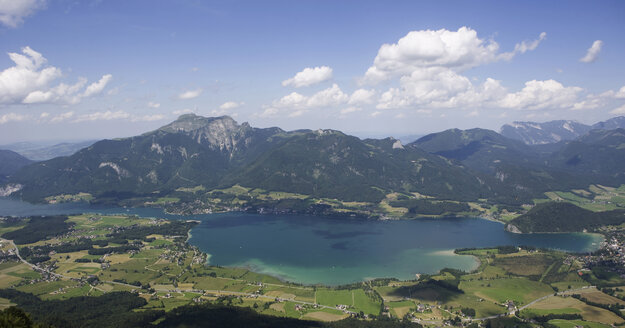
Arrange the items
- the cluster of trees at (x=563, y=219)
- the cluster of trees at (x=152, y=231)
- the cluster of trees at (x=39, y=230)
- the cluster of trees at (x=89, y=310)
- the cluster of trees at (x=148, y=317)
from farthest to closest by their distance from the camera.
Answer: the cluster of trees at (x=563, y=219) → the cluster of trees at (x=152, y=231) → the cluster of trees at (x=39, y=230) → the cluster of trees at (x=89, y=310) → the cluster of trees at (x=148, y=317)

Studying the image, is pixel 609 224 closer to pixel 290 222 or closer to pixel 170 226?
pixel 290 222

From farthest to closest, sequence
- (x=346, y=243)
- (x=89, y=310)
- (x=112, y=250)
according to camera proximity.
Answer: (x=346, y=243) → (x=112, y=250) → (x=89, y=310)

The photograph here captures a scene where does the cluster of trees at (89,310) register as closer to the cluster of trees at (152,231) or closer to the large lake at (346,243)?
the large lake at (346,243)

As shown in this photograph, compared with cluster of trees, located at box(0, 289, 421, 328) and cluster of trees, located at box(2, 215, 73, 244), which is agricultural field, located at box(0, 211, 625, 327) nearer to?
cluster of trees, located at box(0, 289, 421, 328)

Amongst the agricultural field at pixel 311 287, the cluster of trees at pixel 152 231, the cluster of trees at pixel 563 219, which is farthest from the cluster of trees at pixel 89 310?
the cluster of trees at pixel 563 219

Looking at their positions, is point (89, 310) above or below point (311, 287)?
above

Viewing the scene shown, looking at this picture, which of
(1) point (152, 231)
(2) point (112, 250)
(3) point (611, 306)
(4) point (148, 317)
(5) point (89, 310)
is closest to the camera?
(4) point (148, 317)

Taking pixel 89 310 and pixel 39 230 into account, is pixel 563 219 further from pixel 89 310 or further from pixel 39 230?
pixel 39 230

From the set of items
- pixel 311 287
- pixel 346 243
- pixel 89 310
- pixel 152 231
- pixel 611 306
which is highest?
pixel 152 231

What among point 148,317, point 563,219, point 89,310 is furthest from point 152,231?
point 563,219
